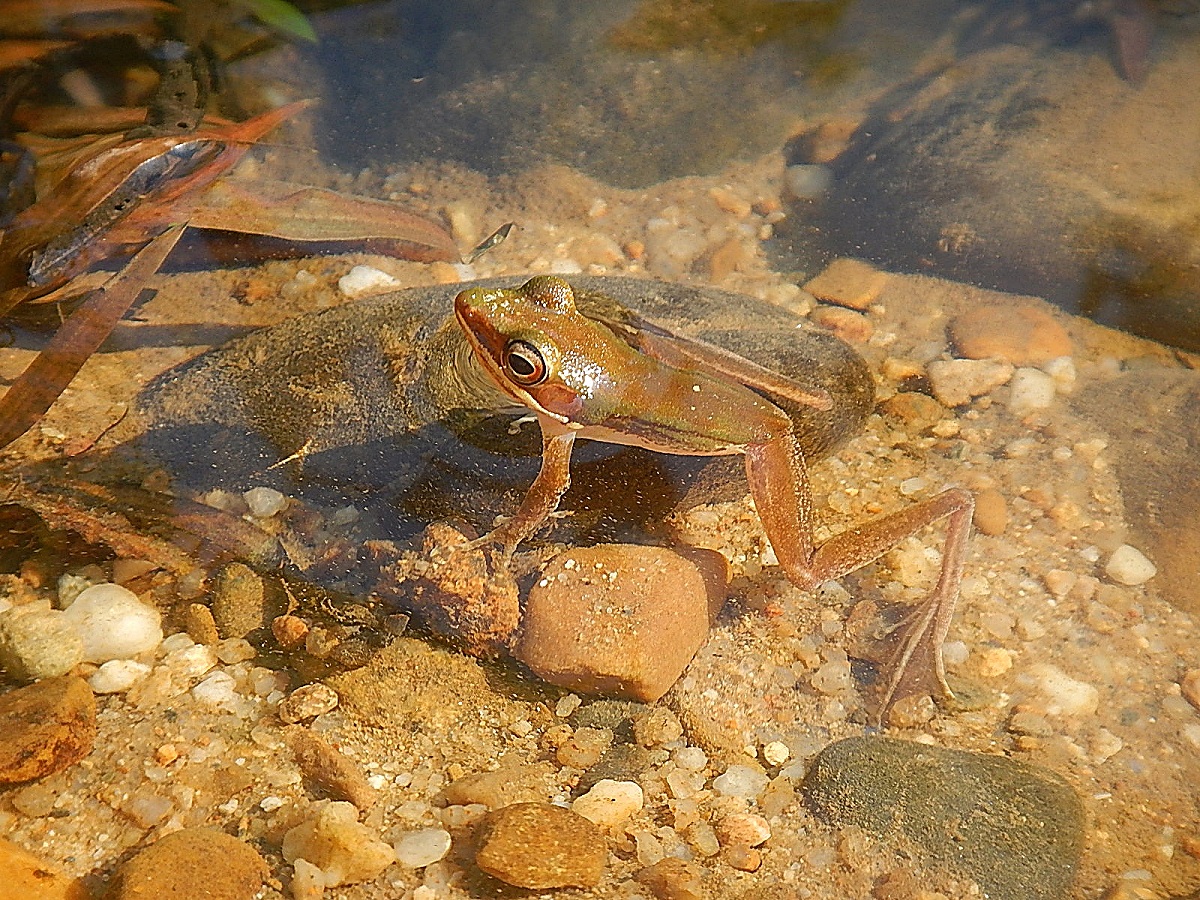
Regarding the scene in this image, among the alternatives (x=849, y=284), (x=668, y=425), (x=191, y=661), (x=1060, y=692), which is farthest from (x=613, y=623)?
(x=849, y=284)

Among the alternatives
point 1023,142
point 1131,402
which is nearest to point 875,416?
point 1131,402

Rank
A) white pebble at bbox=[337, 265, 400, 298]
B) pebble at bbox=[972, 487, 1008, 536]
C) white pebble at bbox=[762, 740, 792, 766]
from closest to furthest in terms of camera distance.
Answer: white pebble at bbox=[762, 740, 792, 766], pebble at bbox=[972, 487, 1008, 536], white pebble at bbox=[337, 265, 400, 298]

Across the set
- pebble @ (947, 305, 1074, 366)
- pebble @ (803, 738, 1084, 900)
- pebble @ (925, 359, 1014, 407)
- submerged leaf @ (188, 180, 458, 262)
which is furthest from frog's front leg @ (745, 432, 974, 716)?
submerged leaf @ (188, 180, 458, 262)

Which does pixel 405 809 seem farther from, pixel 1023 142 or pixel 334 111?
pixel 1023 142

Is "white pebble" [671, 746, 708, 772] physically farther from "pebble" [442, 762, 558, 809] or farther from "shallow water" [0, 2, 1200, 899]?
"pebble" [442, 762, 558, 809]

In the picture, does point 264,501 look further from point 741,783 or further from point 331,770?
point 741,783
